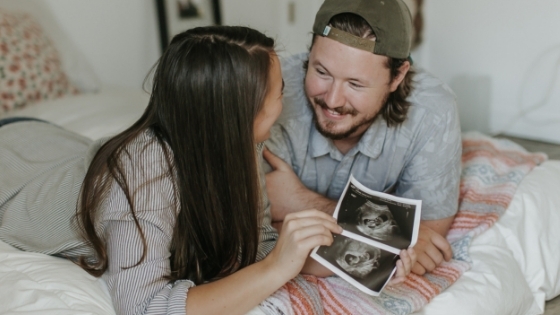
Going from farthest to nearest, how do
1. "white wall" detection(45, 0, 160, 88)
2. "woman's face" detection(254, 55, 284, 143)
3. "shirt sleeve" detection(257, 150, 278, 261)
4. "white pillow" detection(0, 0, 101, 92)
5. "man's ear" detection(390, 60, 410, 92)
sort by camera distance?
1. "white wall" detection(45, 0, 160, 88)
2. "white pillow" detection(0, 0, 101, 92)
3. "man's ear" detection(390, 60, 410, 92)
4. "shirt sleeve" detection(257, 150, 278, 261)
5. "woman's face" detection(254, 55, 284, 143)

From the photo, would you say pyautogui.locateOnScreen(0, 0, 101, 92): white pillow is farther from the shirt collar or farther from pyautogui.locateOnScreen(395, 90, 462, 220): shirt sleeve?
pyautogui.locateOnScreen(395, 90, 462, 220): shirt sleeve

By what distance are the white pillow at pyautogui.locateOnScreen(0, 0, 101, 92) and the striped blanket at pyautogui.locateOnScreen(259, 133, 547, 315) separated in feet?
4.86

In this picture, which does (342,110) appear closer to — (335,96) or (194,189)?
(335,96)

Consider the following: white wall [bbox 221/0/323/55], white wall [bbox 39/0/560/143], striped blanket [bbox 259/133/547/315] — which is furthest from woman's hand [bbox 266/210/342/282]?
white wall [bbox 221/0/323/55]

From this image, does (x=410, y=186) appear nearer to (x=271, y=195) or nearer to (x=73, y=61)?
(x=271, y=195)

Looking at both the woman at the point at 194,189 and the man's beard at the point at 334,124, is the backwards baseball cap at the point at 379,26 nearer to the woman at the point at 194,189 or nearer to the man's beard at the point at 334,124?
the man's beard at the point at 334,124

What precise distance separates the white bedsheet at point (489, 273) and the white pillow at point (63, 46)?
46cm

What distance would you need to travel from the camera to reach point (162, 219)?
3.33ft

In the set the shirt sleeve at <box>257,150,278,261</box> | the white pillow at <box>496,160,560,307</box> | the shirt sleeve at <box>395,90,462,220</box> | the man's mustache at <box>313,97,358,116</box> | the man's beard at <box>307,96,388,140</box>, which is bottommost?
the white pillow at <box>496,160,560,307</box>

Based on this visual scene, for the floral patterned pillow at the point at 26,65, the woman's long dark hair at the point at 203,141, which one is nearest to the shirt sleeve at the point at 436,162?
the woman's long dark hair at the point at 203,141

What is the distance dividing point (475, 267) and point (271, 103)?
63 centimetres

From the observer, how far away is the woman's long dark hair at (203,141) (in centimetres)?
102

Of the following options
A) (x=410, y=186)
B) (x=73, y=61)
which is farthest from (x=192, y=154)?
(x=73, y=61)

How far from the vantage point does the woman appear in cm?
99
